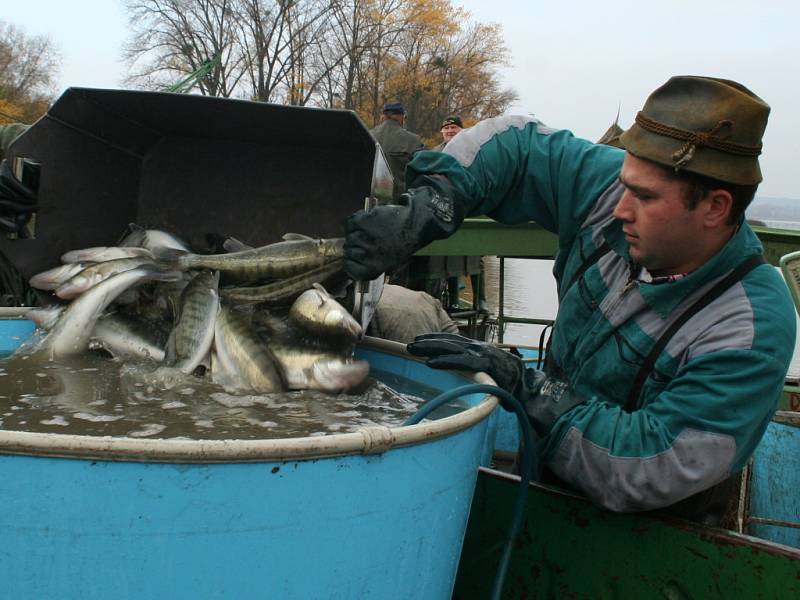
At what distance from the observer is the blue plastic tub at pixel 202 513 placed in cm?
151

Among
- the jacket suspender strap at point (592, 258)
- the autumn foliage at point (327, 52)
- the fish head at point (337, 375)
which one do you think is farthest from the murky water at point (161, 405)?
the autumn foliage at point (327, 52)

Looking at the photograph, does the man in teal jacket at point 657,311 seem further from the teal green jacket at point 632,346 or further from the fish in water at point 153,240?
the fish in water at point 153,240

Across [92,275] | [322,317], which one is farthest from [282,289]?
[92,275]

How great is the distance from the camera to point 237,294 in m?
3.25

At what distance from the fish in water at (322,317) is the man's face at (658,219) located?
1087mm

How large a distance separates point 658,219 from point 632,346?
423mm

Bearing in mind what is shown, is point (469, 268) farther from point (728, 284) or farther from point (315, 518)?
point (315, 518)

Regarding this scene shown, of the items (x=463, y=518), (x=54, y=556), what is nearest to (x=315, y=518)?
(x=54, y=556)

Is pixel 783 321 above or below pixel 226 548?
above

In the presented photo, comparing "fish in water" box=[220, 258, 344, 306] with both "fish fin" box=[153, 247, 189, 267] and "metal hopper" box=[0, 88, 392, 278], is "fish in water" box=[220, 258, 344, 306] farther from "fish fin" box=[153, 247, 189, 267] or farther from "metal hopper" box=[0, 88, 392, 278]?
"metal hopper" box=[0, 88, 392, 278]

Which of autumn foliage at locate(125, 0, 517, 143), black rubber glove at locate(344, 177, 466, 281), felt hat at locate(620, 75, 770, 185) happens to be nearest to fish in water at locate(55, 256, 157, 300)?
black rubber glove at locate(344, 177, 466, 281)

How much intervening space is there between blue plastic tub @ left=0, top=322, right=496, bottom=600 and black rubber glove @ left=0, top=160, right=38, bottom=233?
7.09 feet

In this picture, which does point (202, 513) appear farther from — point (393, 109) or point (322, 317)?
point (393, 109)

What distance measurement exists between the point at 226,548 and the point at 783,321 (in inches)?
67.9
